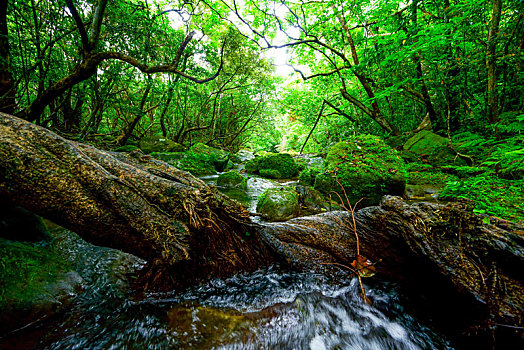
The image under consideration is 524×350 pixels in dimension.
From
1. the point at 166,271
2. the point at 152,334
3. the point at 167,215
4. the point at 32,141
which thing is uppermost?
the point at 32,141

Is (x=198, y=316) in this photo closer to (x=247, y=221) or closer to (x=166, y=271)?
(x=166, y=271)

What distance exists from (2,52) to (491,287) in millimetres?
8350

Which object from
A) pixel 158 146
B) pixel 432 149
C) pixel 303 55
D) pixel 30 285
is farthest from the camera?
pixel 158 146

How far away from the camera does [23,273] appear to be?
180cm

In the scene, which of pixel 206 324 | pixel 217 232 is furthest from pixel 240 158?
pixel 206 324

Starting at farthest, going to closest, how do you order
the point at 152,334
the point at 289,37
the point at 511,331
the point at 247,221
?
1. the point at 289,37
2. the point at 247,221
3. the point at 152,334
4. the point at 511,331

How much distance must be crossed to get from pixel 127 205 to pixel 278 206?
3706mm

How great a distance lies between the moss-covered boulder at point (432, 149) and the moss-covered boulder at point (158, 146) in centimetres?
1382

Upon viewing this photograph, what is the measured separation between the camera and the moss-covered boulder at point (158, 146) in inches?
539

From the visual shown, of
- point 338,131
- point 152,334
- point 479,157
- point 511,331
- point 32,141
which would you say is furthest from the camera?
point 338,131

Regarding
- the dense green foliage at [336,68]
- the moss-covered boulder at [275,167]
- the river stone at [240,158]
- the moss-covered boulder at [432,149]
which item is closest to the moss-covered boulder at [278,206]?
the dense green foliage at [336,68]

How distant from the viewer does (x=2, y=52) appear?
4.05m

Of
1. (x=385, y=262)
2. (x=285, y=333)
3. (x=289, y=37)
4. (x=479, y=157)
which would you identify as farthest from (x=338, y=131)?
(x=285, y=333)

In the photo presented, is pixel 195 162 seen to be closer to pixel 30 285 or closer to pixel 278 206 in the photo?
pixel 278 206
